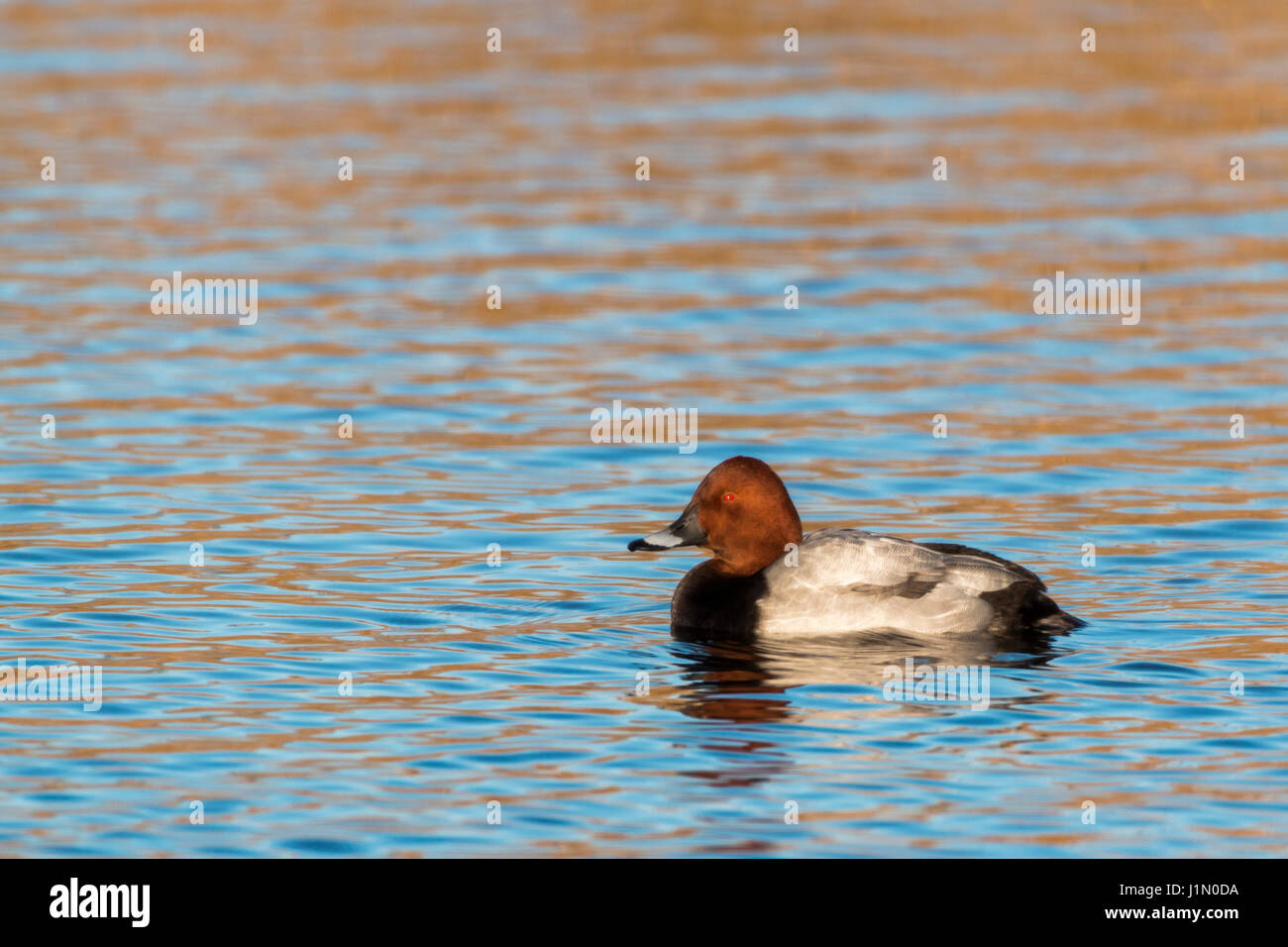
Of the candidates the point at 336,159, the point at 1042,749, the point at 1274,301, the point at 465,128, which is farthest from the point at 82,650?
the point at 465,128

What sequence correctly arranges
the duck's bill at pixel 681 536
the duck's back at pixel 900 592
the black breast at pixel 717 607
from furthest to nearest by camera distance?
the duck's bill at pixel 681 536 → the black breast at pixel 717 607 → the duck's back at pixel 900 592

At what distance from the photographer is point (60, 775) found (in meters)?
9.96

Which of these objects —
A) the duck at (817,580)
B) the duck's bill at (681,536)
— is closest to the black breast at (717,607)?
the duck at (817,580)

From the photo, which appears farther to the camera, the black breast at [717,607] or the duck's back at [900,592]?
the black breast at [717,607]

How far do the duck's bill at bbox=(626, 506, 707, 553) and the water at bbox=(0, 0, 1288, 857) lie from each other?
0.47 meters

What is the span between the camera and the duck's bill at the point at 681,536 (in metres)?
12.7

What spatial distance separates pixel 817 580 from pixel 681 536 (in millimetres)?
923

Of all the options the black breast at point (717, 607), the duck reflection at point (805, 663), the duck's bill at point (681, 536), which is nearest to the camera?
the duck reflection at point (805, 663)

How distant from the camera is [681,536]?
12805 mm

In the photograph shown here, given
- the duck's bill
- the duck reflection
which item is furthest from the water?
the duck's bill

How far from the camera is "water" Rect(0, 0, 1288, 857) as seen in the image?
9.89m

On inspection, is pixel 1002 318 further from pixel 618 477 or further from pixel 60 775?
pixel 60 775

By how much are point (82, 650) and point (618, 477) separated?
16.4 feet

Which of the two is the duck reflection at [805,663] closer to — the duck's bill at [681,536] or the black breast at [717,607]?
the black breast at [717,607]
